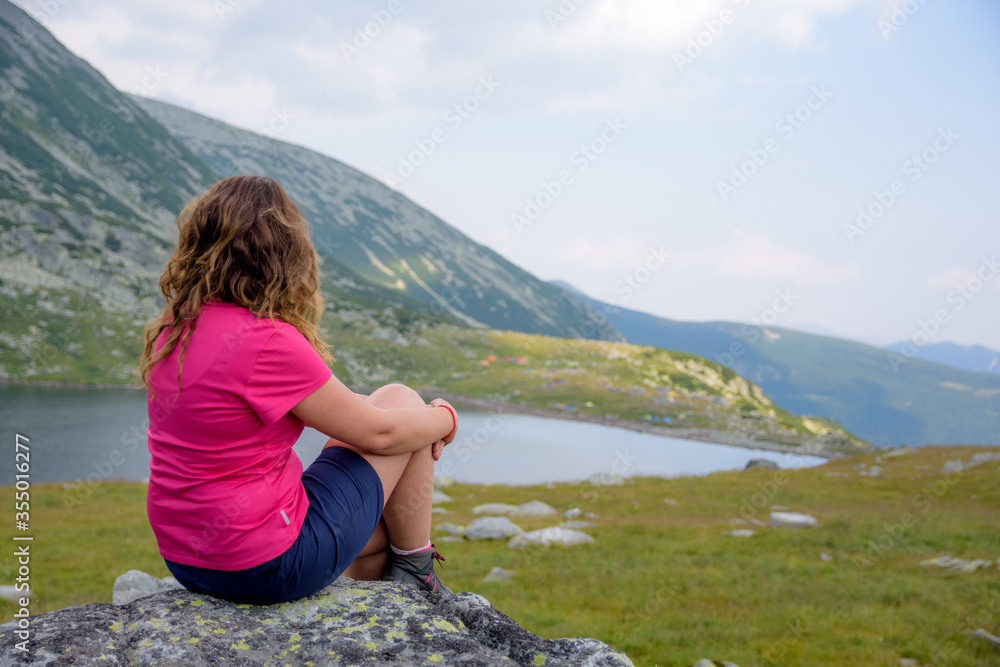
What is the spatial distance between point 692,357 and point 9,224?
160977mm

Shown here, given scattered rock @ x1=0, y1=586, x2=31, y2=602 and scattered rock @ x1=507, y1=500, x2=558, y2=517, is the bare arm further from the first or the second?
scattered rock @ x1=507, y1=500, x2=558, y2=517

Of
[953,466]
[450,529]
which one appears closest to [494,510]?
[450,529]

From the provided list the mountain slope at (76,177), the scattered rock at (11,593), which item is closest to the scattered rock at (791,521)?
the scattered rock at (11,593)

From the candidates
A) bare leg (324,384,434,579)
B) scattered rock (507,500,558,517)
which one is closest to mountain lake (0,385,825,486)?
scattered rock (507,500,558,517)

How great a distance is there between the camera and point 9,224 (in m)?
98.1

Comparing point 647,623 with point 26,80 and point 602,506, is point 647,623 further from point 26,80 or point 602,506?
point 26,80

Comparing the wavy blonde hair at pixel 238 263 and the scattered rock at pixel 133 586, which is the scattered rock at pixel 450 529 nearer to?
the scattered rock at pixel 133 586

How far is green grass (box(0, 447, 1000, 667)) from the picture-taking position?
8.11m

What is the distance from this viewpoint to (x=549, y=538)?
54.6ft

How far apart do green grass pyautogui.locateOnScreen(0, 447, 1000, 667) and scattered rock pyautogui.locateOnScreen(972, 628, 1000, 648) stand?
14 cm

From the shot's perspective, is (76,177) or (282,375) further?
(76,177)

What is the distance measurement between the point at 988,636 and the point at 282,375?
9.65m

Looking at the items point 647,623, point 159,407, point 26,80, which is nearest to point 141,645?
point 159,407

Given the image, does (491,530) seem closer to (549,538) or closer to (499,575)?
(549,538)
